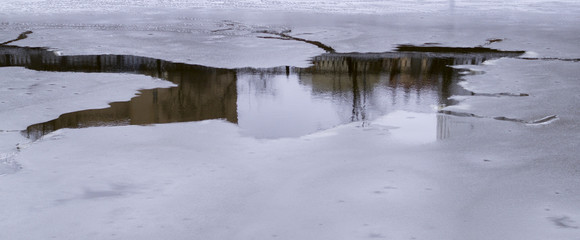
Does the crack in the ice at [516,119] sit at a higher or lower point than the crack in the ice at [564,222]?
higher

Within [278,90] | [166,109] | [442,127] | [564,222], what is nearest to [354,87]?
[278,90]

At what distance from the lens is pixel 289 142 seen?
14.0ft

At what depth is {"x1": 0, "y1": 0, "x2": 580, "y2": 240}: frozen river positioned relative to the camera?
2969 millimetres

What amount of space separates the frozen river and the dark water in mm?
27

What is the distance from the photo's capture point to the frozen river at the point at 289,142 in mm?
2969

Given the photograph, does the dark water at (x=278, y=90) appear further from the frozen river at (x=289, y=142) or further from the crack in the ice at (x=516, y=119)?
the crack in the ice at (x=516, y=119)

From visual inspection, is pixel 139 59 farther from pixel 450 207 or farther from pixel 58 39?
pixel 450 207

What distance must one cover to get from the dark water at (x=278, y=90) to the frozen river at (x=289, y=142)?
3 cm

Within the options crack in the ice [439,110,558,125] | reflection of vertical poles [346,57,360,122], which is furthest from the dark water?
crack in the ice [439,110,558,125]

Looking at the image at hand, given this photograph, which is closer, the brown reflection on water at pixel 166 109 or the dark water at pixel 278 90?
the brown reflection on water at pixel 166 109

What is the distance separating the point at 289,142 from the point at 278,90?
1.83 metres

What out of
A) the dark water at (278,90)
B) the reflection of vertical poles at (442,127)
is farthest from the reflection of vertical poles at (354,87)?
the reflection of vertical poles at (442,127)

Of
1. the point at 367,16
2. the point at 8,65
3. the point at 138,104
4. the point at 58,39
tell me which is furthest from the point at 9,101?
the point at 367,16

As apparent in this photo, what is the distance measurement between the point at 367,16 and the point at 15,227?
12933 millimetres
